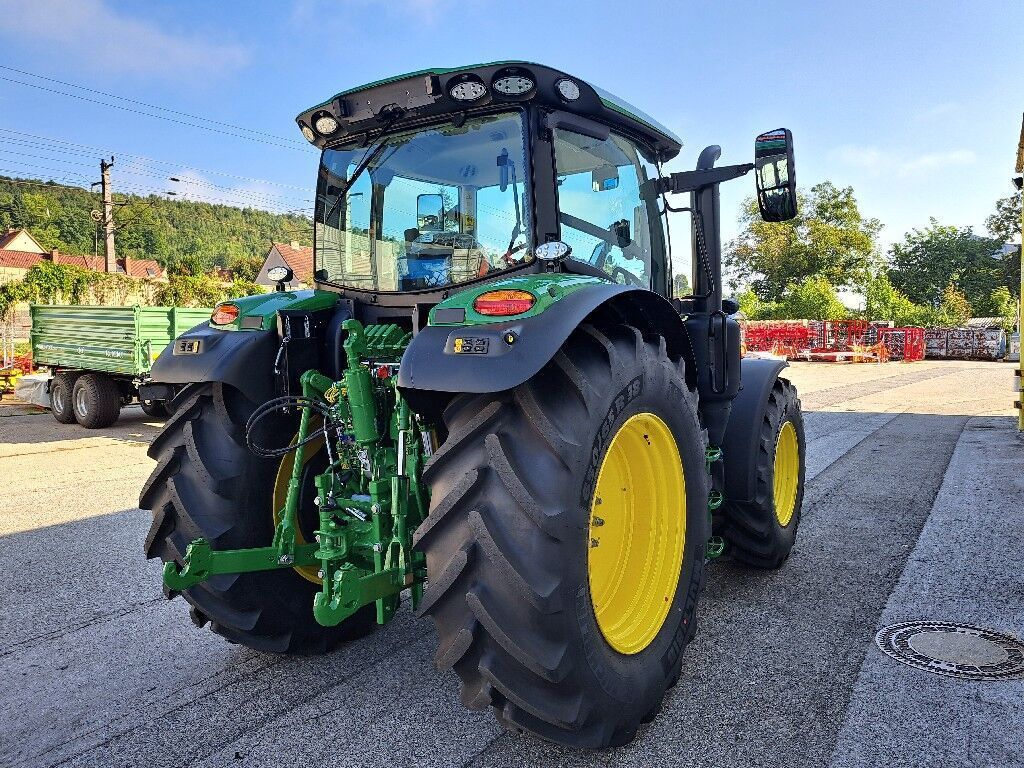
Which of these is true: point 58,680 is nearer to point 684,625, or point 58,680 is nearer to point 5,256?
point 684,625

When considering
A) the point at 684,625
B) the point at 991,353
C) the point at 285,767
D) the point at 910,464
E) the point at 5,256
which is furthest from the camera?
the point at 5,256

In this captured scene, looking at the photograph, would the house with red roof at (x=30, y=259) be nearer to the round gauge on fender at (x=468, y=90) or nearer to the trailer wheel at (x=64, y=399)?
the trailer wheel at (x=64, y=399)

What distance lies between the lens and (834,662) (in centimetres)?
305

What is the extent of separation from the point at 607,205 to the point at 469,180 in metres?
0.72

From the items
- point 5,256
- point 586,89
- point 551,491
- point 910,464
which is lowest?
point 910,464

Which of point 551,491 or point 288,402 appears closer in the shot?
point 551,491

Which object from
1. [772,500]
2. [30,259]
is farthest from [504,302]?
[30,259]

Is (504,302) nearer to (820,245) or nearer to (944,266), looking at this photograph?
(820,245)

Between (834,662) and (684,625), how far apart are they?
2.62 ft

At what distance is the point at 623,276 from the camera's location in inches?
133

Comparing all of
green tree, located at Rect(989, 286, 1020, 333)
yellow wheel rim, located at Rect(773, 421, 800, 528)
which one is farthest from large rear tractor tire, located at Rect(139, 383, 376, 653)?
green tree, located at Rect(989, 286, 1020, 333)

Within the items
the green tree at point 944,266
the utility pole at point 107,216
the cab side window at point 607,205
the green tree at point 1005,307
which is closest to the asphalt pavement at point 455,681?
the cab side window at point 607,205

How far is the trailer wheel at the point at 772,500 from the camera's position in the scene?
13.1 ft

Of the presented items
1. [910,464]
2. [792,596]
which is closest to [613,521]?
[792,596]
